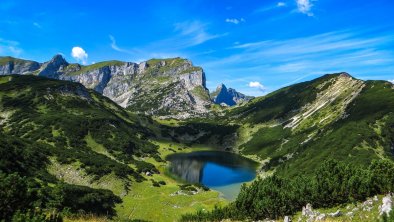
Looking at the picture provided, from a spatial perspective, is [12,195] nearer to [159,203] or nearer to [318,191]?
[318,191]

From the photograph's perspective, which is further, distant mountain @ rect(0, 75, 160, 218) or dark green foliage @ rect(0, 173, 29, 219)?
distant mountain @ rect(0, 75, 160, 218)

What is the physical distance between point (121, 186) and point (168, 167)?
220ft

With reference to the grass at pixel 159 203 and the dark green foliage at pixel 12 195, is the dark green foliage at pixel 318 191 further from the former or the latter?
the dark green foliage at pixel 12 195

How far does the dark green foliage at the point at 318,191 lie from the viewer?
58.2 m

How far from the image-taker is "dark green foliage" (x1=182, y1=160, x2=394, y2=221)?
58.2m

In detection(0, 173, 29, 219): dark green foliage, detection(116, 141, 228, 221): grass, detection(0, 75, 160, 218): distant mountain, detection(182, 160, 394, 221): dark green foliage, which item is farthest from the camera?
detection(116, 141, 228, 221): grass

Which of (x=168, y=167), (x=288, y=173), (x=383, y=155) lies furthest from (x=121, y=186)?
(x=383, y=155)

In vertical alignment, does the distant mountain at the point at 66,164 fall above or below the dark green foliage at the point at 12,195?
below

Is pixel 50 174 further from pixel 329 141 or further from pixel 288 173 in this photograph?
pixel 329 141

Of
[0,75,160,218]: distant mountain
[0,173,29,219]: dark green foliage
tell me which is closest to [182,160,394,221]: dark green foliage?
[0,75,160,218]: distant mountain

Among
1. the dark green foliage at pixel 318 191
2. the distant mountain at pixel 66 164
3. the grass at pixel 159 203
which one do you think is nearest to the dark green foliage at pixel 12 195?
the distant mountain at pixel 66 164

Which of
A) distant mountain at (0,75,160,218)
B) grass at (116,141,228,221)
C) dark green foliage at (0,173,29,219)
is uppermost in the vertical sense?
dark green foliage at (0,173,29,219)

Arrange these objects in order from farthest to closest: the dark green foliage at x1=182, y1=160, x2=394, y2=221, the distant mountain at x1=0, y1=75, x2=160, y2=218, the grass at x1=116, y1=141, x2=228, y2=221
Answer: the grass at x1=116, y1=141, x2=228, y2=221 → the distant mountain at x1=0, y1=75, x2=160, y2=218 → the dark green foliage at x1=182, y1=160, x2=394, y2=221

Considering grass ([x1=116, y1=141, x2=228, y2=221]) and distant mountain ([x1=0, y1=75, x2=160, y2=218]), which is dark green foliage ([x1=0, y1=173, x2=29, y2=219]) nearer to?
distant mountain ([x1=0, y1=75, x2=160, y2=218])
